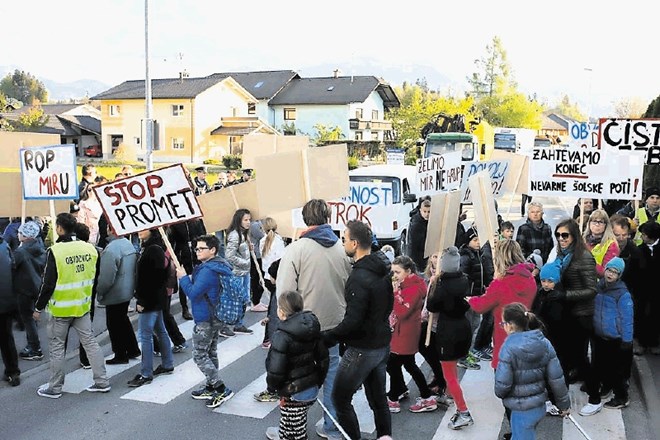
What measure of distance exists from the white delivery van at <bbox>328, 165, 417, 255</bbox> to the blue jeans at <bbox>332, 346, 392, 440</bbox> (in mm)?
3760

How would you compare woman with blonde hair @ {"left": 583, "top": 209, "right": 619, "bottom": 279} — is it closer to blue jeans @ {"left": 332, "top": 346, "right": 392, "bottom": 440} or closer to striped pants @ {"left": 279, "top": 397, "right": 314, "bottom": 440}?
blue jeans @ {"left": 332, "top": 346, "right": 392, "bottom": 440}

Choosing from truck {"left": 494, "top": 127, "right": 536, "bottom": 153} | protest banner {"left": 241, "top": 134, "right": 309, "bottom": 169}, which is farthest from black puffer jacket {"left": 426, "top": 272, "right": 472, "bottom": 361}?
truck {"left": 494, "top": 127, "right": 536, "bottom": 153}

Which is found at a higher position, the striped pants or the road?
the striped pants

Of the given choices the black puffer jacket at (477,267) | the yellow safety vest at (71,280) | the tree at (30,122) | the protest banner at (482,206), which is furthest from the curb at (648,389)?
the tree at (30,122)

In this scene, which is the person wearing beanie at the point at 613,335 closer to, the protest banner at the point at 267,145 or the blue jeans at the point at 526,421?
the blue jeans at the point at 526,421

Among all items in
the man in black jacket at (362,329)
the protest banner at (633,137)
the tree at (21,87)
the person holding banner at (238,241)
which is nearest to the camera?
the man in black jacket at (362,329)

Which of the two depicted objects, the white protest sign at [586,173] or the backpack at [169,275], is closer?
the backpack at [169,275]

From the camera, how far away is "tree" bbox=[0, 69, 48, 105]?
128 m

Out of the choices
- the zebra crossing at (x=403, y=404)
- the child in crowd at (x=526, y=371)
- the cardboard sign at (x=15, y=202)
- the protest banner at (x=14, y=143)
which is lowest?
the zebra crossing at (x=403, y=404)

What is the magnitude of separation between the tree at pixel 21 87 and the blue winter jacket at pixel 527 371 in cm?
13737

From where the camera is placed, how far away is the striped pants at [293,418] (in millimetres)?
Result: 5199

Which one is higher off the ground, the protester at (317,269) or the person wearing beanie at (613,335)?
the protester at (317,269)

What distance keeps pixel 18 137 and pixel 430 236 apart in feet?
19.7

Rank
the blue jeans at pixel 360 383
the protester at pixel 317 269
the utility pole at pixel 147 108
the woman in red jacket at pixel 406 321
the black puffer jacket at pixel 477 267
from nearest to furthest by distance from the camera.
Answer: the blue jeans at pixel 360 383, the protester at pixel 317 269, the woman in red jacket at pixel 406 321, the black puffer jacket at pixel 477 267, the utility pole at pixel 147 108
